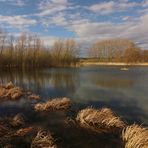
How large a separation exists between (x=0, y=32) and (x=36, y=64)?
51.9ft

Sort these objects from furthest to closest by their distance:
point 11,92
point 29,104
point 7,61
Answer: point 7,61 → point 11,92 → point 29,104

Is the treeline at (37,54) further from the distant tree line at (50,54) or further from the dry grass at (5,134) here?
the dry grass at (5,134)

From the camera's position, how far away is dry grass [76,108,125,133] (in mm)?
12727

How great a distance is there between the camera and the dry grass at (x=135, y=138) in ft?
31.2

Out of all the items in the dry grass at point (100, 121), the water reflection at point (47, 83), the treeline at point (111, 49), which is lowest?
the water reflection at point (47, 83)

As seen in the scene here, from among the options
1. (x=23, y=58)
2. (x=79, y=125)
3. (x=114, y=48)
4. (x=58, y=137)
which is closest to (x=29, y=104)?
(x=79, y=125)

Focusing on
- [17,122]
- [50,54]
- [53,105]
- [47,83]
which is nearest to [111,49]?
[50,54]

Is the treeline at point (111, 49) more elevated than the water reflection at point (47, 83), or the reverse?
the treeline at point (111, 49)

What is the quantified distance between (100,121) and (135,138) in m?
3.78

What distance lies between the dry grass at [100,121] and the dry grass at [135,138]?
1409mm

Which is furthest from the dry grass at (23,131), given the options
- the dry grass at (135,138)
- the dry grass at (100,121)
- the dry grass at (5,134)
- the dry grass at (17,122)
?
the dry grass at (135,138)

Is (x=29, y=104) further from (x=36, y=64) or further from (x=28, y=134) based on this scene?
(x=36, y=64)

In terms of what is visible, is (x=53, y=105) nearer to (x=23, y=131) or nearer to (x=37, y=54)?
(x=23, y=131)

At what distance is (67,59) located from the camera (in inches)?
3656
